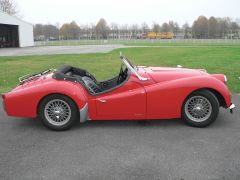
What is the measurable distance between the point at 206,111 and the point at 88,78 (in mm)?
2324

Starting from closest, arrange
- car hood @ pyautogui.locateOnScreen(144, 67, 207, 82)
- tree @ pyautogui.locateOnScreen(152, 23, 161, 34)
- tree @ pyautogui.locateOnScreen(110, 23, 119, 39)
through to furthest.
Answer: car hood @ pyautogui.locateOnScreen(144, 67, 207, 82) < tree @ pyautogui.locateOnScreen(152, 23, 161, 34) < tree @ pyautogui.locateOnScreen(110, 23, 119, 39)

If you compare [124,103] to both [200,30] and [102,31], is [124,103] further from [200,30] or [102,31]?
[102,31]

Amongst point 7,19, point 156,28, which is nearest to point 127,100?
point 7,19

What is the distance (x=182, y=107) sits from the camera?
16.8ft

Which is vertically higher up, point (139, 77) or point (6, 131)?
point (139, 77)

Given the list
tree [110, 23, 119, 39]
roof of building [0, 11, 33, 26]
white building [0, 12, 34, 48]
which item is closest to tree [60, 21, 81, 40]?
tree [110, 23, 119, 39]

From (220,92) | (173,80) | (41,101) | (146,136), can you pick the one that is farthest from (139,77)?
(41,101)

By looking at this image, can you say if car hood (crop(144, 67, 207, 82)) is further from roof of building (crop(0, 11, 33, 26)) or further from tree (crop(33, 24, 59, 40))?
tree (crop(33, 24, 59, 40))

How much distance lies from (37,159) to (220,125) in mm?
3007

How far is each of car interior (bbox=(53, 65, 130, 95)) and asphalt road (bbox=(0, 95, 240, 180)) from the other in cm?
63

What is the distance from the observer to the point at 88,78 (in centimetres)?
613

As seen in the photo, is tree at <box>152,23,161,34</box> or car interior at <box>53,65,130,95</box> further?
tree at <box>152,23,161,34</box>

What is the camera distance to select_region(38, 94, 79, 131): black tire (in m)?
5.05

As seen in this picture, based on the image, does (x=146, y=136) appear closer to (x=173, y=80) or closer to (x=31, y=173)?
(x=173, y=80)
